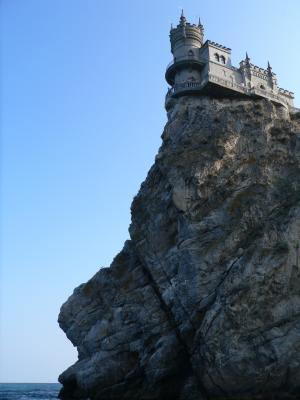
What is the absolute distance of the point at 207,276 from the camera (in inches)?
1309

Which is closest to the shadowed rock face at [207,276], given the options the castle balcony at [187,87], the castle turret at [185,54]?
the castle balcony at [187,87]

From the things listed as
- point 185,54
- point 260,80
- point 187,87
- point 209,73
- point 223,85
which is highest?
point 185,54

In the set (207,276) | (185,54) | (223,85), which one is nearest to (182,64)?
(185,54)

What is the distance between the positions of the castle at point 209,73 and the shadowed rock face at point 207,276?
1.54 meters

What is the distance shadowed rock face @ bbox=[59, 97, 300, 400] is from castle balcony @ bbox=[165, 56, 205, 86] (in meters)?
4.32

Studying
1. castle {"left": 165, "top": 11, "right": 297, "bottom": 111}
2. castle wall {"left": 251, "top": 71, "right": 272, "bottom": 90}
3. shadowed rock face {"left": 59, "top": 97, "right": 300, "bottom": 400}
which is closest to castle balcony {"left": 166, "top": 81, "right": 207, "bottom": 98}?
castle {"left": 165, "top": 11, "right": 297, "bottom": 111}

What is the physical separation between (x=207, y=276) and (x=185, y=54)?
2424 centimetres

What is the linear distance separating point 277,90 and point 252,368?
29728 mm

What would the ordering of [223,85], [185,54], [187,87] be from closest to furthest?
[223,85] → [187,87] → [185,54]

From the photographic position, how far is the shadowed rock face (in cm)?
3000

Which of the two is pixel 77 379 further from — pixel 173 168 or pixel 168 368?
pixel 173 168

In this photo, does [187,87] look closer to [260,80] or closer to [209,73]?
[209,73]

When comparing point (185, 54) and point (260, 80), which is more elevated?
point (185, 54)

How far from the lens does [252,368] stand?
2917cm
